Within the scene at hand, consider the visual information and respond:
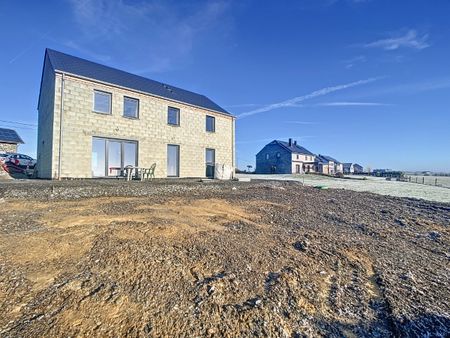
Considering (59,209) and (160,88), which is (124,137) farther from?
(59,209)

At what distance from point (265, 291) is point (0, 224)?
470 cm

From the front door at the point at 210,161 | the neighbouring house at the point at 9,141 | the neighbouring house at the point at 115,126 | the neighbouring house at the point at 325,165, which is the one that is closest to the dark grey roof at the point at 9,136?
the neighbouring house at the point at 9,141

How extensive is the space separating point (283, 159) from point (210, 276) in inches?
1692

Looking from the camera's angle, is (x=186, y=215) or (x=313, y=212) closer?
(x=186, y=215)

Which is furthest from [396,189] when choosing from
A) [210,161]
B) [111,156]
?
[111,156]

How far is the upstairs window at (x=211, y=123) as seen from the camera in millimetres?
17578

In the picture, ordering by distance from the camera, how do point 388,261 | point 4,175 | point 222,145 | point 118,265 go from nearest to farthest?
1. point 118,265
2. point 388,261
3. point 4,175
4. point 222,145

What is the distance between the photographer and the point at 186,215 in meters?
5.58

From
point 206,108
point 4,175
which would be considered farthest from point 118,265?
point 206,108

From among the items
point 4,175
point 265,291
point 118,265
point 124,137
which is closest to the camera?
point 265,291

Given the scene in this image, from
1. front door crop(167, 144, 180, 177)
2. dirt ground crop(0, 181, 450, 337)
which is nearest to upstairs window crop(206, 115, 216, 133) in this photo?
front door crop(167, 144, 180, 177)

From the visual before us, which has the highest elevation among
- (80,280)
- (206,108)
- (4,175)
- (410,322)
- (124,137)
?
(206,108)

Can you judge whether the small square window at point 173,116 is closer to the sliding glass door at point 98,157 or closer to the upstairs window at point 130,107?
the upstairs window at point 130,107

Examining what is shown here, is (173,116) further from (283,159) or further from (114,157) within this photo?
(283,159)
